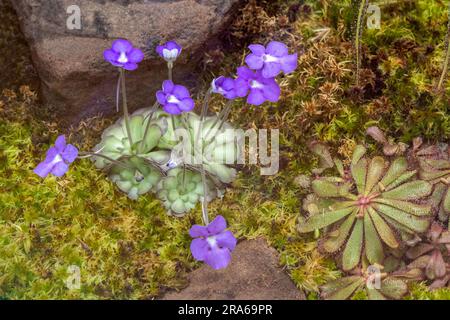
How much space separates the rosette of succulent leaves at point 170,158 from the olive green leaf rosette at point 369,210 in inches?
24.2

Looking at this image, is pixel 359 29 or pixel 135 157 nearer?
pixel 135 157

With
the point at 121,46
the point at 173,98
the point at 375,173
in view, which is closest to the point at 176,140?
the point at 173,98

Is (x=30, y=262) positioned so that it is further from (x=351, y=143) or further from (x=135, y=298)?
(x=351, y=143)

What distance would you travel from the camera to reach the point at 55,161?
3607mm

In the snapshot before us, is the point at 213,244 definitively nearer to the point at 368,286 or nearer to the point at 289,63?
the point at 368,286

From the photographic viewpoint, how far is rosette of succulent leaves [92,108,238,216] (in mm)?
4031

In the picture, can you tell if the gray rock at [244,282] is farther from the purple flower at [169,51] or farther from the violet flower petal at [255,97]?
the purple flower at [169,51]

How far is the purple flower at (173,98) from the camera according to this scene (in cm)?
364

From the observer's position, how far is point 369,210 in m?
3.98

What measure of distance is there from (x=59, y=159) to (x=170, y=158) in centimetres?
73

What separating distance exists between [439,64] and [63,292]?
2896 mm

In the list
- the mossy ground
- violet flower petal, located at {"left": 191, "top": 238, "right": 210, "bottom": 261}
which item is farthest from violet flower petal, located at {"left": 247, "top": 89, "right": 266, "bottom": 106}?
violet flower petal, located at {"left": 191, "top": 238, "right": 210, "bottom": 261}

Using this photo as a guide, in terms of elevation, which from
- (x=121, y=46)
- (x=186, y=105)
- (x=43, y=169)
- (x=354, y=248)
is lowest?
(x=354, y=248)
